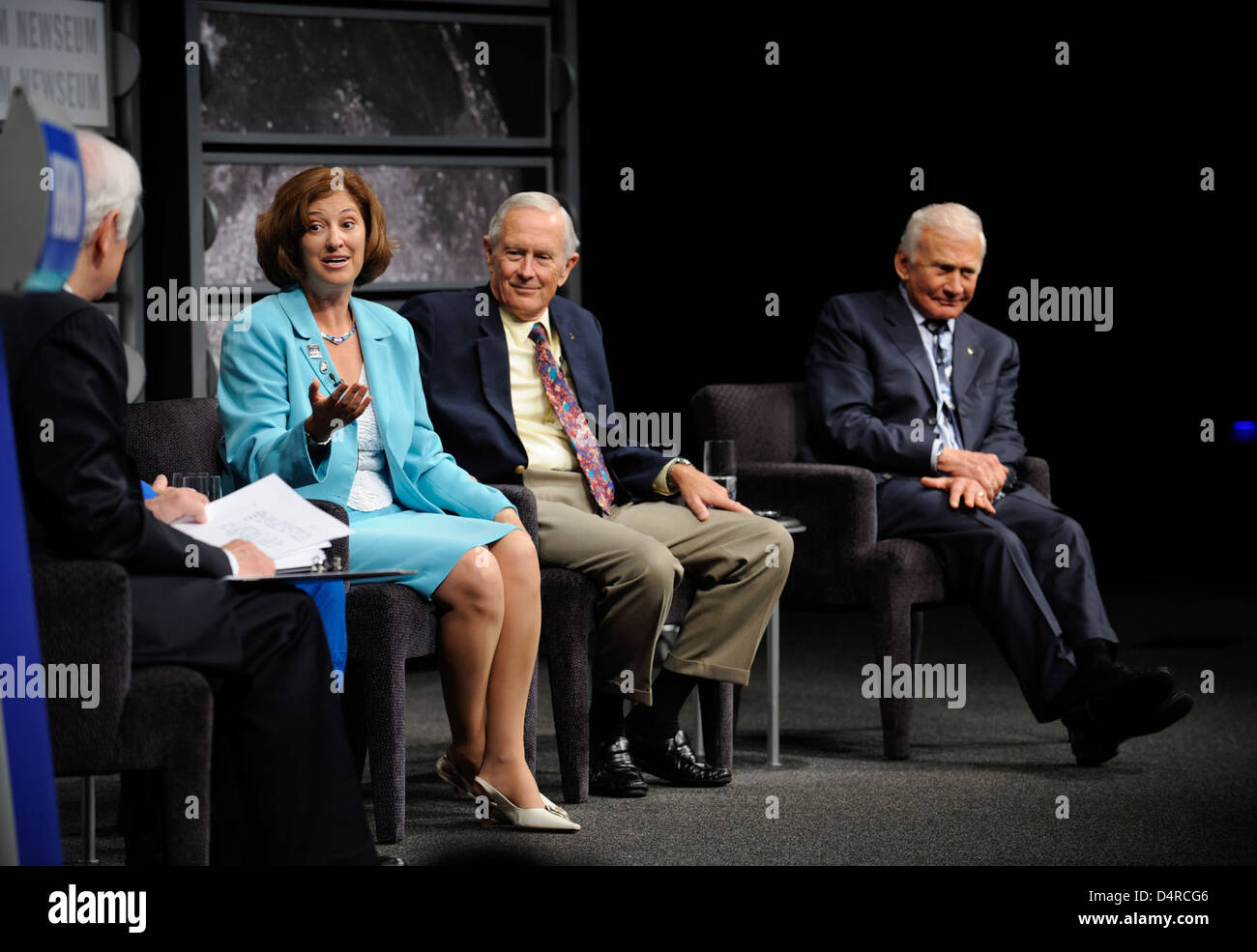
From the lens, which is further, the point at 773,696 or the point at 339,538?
the point at 773,696

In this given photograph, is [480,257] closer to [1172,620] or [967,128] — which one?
[967,128]

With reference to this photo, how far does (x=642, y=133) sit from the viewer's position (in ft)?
21.1

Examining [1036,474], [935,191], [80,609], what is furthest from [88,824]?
[935,191]

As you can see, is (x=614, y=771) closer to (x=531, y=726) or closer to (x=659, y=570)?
(x=531, y=726)

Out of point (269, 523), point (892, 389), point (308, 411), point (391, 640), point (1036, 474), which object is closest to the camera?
point (269, 523)

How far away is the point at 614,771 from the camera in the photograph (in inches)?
153

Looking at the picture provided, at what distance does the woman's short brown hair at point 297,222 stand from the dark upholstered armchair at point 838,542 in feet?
3.98

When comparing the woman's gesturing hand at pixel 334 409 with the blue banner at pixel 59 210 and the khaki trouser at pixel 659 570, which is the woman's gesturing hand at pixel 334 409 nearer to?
the khaki trouser at pixel 659 570

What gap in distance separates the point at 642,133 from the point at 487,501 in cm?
305

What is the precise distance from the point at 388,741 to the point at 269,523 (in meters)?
0.74

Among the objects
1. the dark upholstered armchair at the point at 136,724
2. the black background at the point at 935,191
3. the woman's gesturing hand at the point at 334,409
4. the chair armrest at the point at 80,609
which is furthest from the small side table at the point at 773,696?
the black background at the point at 935,191

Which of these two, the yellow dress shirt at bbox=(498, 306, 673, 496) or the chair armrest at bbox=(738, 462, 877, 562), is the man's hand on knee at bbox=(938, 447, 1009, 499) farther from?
Result: the yellow dress shirt at bbox=(498, 306, 673, 496)

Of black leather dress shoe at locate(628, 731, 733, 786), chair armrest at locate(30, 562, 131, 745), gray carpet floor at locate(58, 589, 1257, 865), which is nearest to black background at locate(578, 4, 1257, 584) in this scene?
gray carpet floor at locate(58, 589, 1257, 865)

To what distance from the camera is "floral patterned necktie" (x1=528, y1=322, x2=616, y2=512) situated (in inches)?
160
